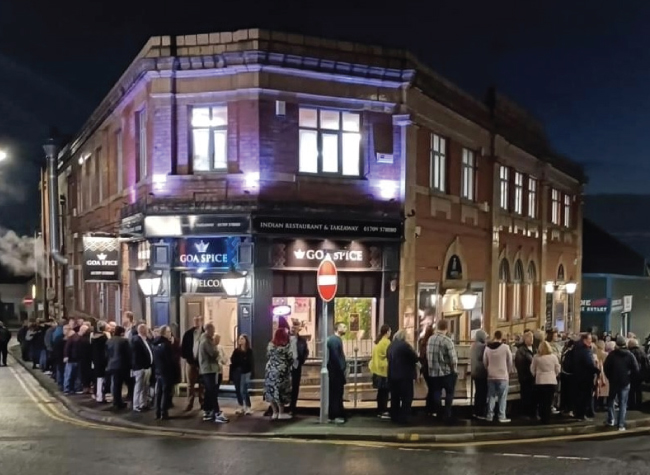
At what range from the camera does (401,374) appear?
1267cm

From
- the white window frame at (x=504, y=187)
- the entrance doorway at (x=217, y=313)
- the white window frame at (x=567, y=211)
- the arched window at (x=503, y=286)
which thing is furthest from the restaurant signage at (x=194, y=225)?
the white window frame at (x=567, y=211)

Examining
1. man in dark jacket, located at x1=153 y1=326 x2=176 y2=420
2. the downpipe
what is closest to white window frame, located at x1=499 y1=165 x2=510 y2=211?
man in dark jacket, located at x1=153 y1=326 x2=176 y2=420

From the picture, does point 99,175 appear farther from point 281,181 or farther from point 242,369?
point 242,369

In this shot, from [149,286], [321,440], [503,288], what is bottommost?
[321,440]

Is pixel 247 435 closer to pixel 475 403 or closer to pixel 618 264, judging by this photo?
pixel 475 403

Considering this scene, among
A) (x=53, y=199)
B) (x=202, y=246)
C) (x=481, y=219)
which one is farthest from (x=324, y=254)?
(x=53, y=199)

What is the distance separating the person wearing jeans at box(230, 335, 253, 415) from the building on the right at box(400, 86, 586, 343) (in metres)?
5.83

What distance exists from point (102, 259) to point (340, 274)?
6898 mm

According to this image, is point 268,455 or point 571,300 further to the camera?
point 571,300

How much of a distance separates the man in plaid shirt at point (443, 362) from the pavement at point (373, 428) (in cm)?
57

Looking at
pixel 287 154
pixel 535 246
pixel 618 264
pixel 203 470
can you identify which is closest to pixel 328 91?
pixel 287 154

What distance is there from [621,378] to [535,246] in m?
16.9

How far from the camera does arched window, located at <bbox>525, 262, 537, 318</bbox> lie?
28516 mm

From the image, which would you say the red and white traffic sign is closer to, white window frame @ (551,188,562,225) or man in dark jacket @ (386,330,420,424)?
man in dark jacket @ (386,330,420,424)
